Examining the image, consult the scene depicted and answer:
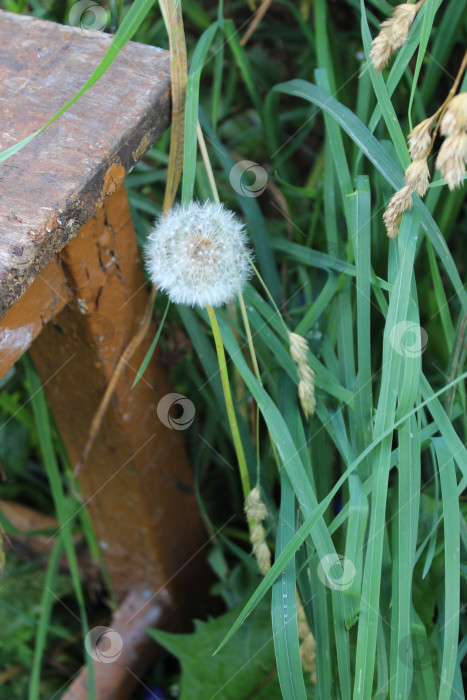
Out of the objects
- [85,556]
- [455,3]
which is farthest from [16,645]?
[455,3]

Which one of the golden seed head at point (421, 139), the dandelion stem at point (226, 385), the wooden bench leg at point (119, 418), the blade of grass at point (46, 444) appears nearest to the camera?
the golden seed head at point (421, 139)

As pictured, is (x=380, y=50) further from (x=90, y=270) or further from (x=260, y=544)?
(x=260, y=544)

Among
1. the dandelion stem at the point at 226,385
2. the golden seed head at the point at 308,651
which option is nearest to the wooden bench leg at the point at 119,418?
the dandelion stem at the point at 226,385

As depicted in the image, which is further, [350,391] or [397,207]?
[350,391]

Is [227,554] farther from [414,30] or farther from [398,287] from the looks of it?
[414,30]

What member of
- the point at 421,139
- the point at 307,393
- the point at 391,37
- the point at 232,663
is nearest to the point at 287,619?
the point at 307,393

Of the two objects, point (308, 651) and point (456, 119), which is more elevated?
point (456, 119)

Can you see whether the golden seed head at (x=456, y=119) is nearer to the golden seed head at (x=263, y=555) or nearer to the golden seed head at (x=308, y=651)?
the golden seed head at (x=263, y=555)
